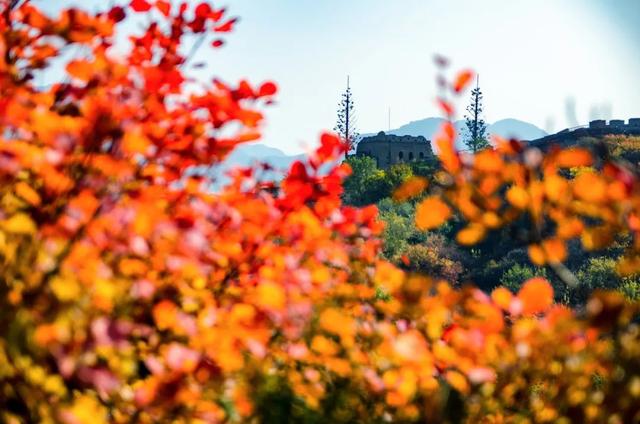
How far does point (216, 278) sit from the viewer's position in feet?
10.2

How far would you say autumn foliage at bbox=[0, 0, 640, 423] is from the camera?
1.92m

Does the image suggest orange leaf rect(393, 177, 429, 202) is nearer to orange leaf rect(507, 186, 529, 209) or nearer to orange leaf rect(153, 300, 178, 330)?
orange leaf rect(507, 186, 529, 209)

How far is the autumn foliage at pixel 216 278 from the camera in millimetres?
1919

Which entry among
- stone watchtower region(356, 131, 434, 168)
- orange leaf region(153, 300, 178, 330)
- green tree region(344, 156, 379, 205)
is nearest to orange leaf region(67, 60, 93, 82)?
orange leaf region(153, 300, 178, 330)

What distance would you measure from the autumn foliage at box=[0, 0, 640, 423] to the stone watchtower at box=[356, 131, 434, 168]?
51.8m

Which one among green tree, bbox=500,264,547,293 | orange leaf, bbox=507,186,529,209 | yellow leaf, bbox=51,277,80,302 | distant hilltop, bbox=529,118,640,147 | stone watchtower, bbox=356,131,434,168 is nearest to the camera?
yellow leaf, bbox=51,277,80,302

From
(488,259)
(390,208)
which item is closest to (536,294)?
(488,259)

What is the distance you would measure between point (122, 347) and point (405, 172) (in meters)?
34.3

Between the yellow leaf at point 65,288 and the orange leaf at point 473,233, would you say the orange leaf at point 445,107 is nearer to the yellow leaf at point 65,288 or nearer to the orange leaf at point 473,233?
the orange leaf at point 473,233

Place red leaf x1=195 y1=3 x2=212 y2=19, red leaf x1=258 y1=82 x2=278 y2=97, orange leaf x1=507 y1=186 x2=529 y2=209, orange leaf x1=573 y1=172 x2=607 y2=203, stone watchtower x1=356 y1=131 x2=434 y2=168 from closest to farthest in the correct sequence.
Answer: orange leaf x1=573 y1=172 x2=607 y2=203
orange leaf x1=507 y1=186 x2=529 y2=209
red leaf x1=258 y1=82 x2=278 y2=97
red leaf x1=195 y1=3 x2=212 y2=19
stone watchtower x1=356 y1=131 x2=434 y2=168

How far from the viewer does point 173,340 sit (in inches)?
99.8

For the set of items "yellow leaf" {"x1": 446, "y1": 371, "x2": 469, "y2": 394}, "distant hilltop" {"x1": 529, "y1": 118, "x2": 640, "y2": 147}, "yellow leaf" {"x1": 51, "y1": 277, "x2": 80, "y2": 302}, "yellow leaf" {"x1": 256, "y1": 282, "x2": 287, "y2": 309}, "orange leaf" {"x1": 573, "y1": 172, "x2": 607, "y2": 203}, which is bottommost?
"distant hilltop" {"x1": 529, "y1": 118, "x2": 640, "y2": 147}

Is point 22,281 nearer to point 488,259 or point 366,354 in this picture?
point 366,354

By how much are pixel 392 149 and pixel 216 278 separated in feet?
173
